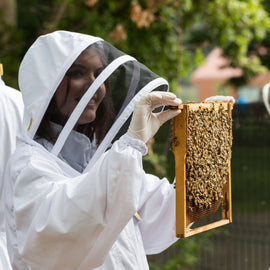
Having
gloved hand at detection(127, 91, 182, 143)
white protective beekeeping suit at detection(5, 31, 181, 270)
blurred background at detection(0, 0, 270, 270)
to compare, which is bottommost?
blurred background at detection(0, 0, 270, 270)

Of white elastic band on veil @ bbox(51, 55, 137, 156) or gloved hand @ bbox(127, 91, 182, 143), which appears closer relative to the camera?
gloved hand @ bbox(127, 91, 182, 143)

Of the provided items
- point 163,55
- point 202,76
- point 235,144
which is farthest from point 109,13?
point 202,76

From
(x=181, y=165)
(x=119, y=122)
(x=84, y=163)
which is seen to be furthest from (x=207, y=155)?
(x=84, y=163)

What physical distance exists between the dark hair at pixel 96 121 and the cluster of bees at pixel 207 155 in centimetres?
37

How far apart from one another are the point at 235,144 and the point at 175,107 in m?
3.64

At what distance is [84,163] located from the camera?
232cm

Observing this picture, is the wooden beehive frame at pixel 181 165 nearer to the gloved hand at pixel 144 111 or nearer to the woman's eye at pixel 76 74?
the gloved hand at pixel 144 111

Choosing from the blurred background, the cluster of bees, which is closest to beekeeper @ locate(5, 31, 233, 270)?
the cluster of bees

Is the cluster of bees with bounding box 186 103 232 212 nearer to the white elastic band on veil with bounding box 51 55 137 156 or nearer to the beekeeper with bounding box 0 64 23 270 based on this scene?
the white elastic band on veil with bounding box 51 55 137 156

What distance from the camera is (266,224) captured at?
5.77m

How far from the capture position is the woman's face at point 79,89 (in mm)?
2238

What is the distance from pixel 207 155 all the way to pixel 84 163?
55cm

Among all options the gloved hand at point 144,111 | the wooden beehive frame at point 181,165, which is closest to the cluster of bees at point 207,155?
the wooden beehive frame at point 181,165

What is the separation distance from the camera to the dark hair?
7.47ft
